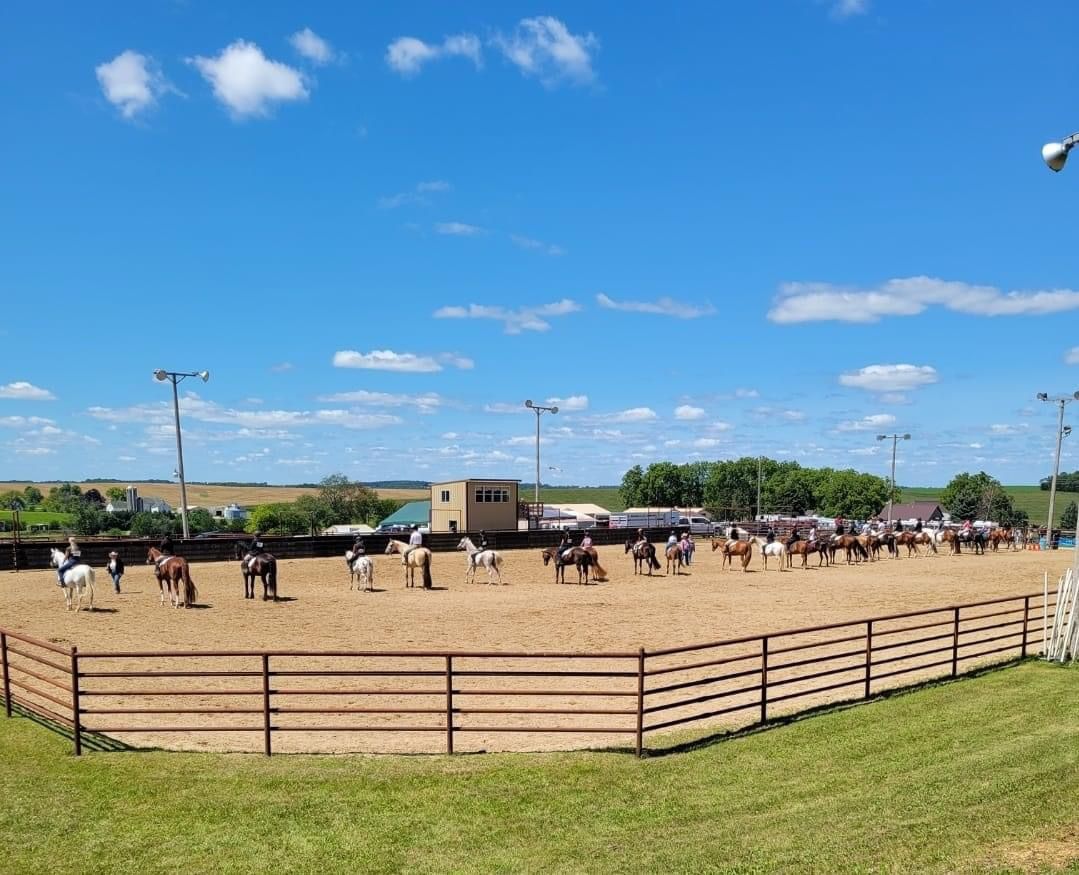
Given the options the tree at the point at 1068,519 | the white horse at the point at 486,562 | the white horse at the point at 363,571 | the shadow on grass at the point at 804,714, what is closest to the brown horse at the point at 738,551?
the white horse at the point at 486,562

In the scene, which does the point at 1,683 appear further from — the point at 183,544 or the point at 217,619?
the point at 183,544

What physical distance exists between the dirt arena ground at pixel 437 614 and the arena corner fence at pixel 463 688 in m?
0.17

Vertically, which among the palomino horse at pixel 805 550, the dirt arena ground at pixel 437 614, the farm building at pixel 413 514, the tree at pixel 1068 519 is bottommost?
the tree at pixel 1068 519

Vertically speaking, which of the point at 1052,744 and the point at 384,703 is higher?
the point at 1052,744

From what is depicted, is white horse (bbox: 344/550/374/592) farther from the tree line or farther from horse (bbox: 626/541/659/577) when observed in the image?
the tree line

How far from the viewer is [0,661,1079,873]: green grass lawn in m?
6.67

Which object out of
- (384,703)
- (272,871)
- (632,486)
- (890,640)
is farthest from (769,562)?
(632,486)

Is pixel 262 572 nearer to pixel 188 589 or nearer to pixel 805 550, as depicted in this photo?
pixel 188 589

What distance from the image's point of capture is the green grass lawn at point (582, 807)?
6672 millimetres

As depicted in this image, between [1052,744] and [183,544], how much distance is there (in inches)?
1361

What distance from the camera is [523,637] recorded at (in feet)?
59.0

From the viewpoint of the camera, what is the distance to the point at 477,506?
49219 mm

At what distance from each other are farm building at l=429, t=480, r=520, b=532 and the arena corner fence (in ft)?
107

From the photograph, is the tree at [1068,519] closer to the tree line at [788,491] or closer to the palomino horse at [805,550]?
the tree line at [788,491]
